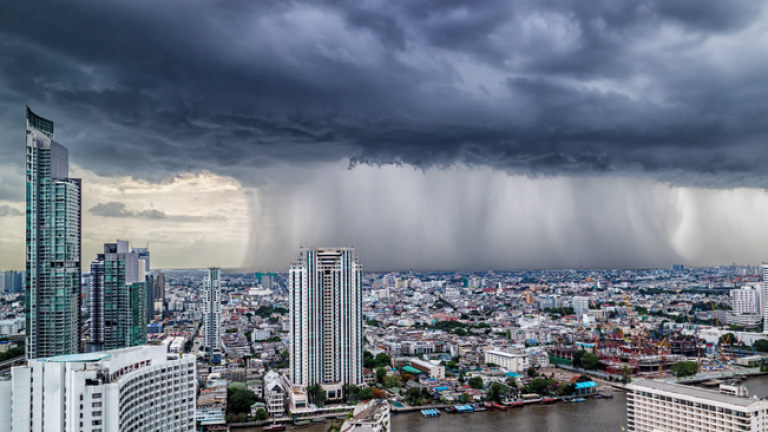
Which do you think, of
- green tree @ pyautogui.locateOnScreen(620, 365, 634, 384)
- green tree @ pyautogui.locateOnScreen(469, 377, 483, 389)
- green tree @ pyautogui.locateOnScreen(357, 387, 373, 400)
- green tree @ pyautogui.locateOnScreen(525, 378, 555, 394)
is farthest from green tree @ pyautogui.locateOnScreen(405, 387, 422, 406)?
green tree @ pyautogui.locateOnScreen(620, 365, 634, 384)

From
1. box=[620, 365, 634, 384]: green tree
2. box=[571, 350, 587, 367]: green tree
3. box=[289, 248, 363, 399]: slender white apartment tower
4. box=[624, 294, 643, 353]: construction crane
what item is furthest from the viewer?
box=[624, 294, 643, 353]: construction crane

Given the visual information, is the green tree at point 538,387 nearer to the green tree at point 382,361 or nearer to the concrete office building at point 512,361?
the concrete office building at point 512,361

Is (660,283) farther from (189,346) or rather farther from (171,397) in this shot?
(171,397)

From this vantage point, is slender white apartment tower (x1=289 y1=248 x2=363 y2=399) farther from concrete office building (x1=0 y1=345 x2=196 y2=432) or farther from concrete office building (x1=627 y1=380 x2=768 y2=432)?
concrete office building (x1=0 y1=345 x2=196 y2=432)

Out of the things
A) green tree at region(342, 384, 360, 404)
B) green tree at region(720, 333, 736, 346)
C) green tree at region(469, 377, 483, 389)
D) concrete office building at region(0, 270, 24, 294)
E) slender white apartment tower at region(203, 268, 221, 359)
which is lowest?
green tree at region(720, 333, 736, 346)

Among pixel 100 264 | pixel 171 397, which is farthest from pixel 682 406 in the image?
pixel 100 264

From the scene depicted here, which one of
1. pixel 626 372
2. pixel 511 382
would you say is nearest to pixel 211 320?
pixel 511 382

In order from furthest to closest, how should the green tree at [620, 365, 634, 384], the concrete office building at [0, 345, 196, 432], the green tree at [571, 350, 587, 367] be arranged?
the green tree at [571, 350, 587, 367], the green tree at [620, 365, 634, 384], the concrete office building at [0, 345, 196, 432]
